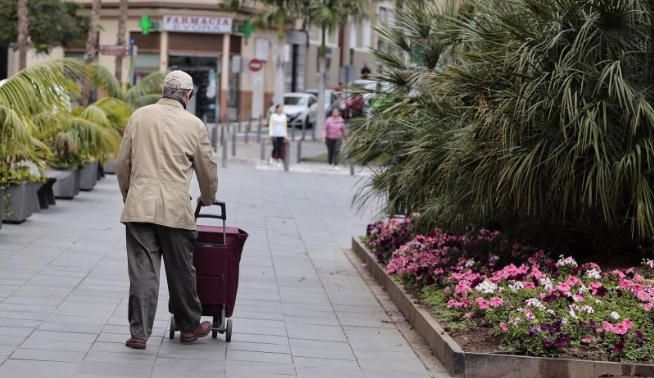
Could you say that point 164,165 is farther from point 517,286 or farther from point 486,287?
point 517,286

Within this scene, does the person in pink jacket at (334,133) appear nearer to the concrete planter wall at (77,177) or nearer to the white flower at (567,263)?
the concrete planter wall at (77,177)

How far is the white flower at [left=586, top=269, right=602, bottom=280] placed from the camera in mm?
8914

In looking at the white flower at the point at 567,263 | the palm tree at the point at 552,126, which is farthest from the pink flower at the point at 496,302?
the white flower at the point at 567,263

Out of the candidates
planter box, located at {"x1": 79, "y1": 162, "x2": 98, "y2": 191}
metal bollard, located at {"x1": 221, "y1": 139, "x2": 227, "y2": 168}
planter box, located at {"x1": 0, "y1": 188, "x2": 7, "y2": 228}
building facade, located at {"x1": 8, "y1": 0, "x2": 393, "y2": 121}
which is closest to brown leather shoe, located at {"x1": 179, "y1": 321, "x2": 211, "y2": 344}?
planter box, located at {"x1": 0, "y1": 188, "x2": 7, "y2": 228}

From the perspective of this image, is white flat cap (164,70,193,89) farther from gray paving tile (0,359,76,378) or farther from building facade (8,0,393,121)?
building facade (8,0,393,121)

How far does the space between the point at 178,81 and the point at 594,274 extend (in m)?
3.29

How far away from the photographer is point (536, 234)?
1061 centimetres

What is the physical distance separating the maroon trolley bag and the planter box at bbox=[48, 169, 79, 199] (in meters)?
11.0

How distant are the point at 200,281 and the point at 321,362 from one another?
0.95 metres

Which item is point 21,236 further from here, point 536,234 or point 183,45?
point 183,45

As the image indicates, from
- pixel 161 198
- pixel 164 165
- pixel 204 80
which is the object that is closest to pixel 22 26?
pixel 164 165

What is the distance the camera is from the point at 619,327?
25.3 ft

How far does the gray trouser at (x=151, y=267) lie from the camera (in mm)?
7688

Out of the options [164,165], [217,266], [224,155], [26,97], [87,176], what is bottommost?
[224,155]
